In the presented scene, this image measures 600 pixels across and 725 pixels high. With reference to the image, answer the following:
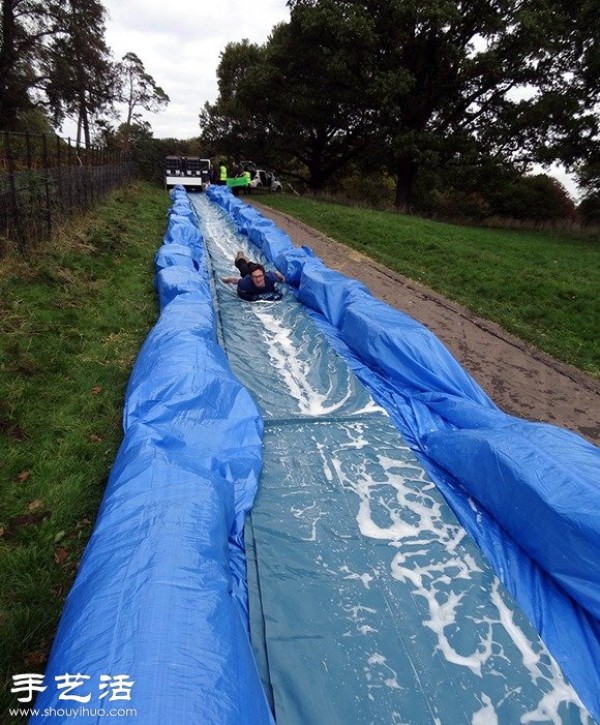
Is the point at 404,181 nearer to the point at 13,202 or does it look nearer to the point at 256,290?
the point at 256,290

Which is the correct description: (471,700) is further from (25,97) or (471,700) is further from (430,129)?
(25,97)

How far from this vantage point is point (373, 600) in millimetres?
2035

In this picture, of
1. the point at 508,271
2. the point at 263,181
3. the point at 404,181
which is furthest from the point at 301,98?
the point at 508,271

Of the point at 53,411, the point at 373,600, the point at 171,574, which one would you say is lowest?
the point at 373,600

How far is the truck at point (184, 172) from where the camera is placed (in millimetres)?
18516

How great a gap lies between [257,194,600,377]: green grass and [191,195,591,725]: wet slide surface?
3204mm

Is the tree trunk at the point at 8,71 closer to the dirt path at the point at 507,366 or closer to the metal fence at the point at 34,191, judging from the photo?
the metal fence at the point at 34,191

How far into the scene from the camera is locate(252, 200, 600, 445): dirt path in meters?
3.79

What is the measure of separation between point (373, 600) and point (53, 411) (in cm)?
246

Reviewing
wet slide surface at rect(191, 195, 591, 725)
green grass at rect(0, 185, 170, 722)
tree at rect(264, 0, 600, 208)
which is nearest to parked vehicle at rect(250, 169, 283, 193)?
tree at rect(264, 0, 600, 208)

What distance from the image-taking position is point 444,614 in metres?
2.01

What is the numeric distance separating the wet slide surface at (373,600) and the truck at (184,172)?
17.7 metres

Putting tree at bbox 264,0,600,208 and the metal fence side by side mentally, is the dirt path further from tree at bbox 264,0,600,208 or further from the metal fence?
tree at bbox 264,0,600,208

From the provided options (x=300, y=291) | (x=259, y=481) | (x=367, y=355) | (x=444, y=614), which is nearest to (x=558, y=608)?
(x=444, y=614)
